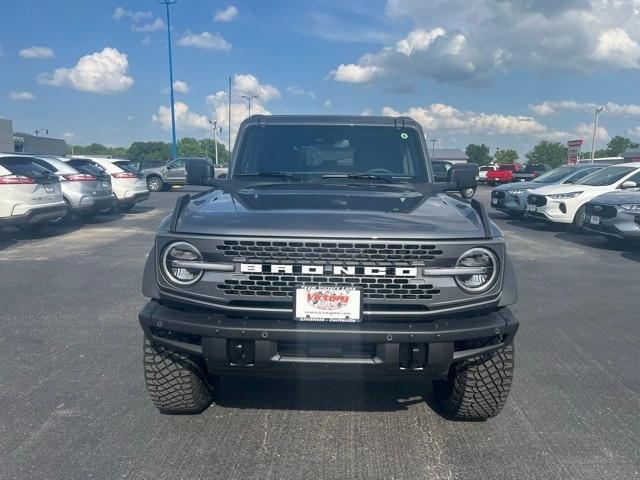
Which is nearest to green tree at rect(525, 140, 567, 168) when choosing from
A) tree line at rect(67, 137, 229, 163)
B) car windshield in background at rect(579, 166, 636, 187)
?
tree line at rect(67, 137, 229, 163)

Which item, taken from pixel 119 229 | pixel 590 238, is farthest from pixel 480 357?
pixel 119 229

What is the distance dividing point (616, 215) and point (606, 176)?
3.81 metres

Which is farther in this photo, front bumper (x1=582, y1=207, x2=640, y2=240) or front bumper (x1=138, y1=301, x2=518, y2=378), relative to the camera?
front bumper (x1=582, y1=207, x2=640, y2=240)

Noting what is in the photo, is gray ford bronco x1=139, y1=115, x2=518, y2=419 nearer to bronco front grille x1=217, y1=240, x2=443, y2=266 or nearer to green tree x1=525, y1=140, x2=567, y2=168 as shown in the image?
bronco front grille x1=217, y1=240, x2=443, y2=266

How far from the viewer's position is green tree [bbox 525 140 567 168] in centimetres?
8250

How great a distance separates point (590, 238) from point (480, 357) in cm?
1045

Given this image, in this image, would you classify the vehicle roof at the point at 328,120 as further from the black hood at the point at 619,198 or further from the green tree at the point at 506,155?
the green tree at the point at 506,155

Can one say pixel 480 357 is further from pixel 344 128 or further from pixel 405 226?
pixel 344 128

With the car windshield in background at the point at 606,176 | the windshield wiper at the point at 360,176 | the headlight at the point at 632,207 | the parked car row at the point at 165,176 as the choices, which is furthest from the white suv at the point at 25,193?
→ the parked car row at the point at 165,176

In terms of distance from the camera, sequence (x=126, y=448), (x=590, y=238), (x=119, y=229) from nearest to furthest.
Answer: (x=126, y=448) < (x=590, y=238) < (x=119, y=229)

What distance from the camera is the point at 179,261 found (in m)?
3.17

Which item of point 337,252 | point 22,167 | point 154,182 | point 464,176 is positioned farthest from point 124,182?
point 337,252

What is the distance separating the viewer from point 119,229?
13406mm

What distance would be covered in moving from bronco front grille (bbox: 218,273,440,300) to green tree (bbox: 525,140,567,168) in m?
84.2
